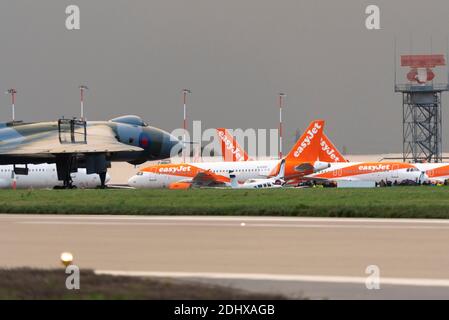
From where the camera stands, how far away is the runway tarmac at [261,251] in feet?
46.7

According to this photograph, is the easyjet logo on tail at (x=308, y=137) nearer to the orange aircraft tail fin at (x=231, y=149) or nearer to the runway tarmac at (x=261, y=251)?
the orange aircraft tail fin at (x=231, y=149)

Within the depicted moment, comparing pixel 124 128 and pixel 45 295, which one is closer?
pixel 45 295

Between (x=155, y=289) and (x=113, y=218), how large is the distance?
59.4ft

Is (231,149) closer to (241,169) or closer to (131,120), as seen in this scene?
(241,169)

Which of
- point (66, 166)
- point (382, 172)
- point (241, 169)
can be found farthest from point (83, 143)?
point (382, 172)

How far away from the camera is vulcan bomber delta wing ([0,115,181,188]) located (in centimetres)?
6062

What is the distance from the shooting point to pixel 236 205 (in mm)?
34438

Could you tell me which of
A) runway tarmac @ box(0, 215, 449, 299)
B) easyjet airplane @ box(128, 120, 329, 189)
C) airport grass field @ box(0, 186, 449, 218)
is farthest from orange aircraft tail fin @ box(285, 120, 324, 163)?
runway tarmac @ box(0, 215, 449, 299)

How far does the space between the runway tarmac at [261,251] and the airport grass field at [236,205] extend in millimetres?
3024

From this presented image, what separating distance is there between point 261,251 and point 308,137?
7650cm

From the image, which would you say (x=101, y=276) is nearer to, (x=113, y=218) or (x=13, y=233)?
(x=13, y=233)

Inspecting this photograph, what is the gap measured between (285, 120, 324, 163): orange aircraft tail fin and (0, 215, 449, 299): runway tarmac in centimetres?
6474
